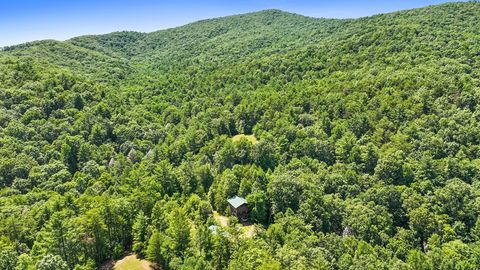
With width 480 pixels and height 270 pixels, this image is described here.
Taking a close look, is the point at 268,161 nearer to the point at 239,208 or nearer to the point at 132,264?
the point at 239,208

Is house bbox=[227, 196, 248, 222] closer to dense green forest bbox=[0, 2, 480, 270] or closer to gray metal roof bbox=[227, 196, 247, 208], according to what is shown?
gray metal roof bbox=[227, 196, 247, 208]

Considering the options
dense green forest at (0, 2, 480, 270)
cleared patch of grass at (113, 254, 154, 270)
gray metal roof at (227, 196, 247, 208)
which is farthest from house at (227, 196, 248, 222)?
cleared patch of grass at (113, 254, 154, 270)

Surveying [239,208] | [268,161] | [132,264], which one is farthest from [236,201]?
[132,264]

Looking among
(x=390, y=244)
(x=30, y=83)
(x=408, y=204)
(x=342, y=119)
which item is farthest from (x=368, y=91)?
(x=30, y=83)

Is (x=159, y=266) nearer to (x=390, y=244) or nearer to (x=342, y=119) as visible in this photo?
(x=390, y=244)

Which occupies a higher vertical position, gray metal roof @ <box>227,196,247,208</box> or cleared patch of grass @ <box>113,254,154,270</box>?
gray metal roof @ <box>227,196,247,208</box>

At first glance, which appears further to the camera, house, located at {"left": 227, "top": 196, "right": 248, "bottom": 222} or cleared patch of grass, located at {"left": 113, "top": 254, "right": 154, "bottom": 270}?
house, located at {"left": 227, "top": 196, "right": 248, "bottom": 222}

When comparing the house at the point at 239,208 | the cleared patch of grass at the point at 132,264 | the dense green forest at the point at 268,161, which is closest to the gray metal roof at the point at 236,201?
the house at the point at 239,208
